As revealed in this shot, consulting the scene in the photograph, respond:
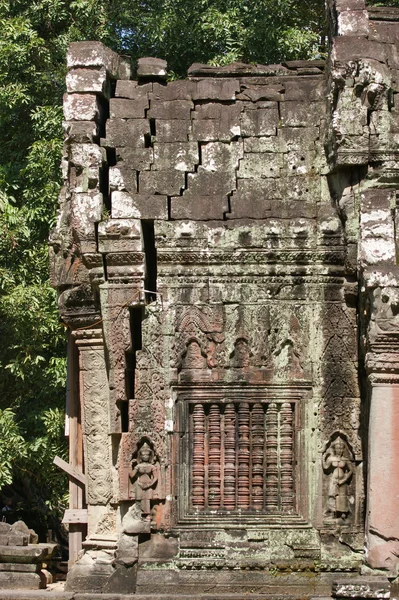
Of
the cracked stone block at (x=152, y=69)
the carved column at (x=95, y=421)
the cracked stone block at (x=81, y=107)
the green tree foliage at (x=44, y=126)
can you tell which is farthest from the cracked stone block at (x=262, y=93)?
the green tree foliage at (x=44, y=126)

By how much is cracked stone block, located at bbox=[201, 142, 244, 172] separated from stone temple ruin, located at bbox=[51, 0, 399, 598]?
0.08 ft

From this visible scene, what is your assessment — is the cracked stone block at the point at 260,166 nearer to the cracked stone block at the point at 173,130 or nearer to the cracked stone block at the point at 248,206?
the cracked stone block at the point at 248,206

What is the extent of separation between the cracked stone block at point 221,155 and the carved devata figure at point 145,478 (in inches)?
119

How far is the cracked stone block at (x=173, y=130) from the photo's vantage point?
43.1 ft

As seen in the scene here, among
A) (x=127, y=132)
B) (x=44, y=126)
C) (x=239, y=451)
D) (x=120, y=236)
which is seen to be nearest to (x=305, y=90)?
(x=127, y=132)

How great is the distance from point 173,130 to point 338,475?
160 inches

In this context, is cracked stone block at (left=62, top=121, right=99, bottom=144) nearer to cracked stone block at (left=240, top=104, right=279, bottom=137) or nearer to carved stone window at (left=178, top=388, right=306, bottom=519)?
cracked stone block at (left=240, top=104, right=279, bottom=137)

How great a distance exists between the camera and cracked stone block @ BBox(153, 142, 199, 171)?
42.9 feet

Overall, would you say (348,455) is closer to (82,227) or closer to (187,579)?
(187,579)

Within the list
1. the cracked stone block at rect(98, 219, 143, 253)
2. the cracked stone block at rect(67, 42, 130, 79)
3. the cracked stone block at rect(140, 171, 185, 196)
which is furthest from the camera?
the cracked stone block at rect(67, 42, 130, 79)

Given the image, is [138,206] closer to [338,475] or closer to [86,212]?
[86,212]

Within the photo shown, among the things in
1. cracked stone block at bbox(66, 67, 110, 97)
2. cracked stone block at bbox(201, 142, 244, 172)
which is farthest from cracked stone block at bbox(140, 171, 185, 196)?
cracked stone block at bbox(66, 67, 110, 97)

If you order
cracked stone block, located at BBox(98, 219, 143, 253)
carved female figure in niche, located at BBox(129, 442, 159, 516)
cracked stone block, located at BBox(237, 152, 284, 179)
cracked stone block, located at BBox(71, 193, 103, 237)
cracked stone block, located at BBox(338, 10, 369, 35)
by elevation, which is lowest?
carved female figure in niche, located at BBox(129, 442, 159, 516)

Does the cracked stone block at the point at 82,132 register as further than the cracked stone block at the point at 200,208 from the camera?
Yes
